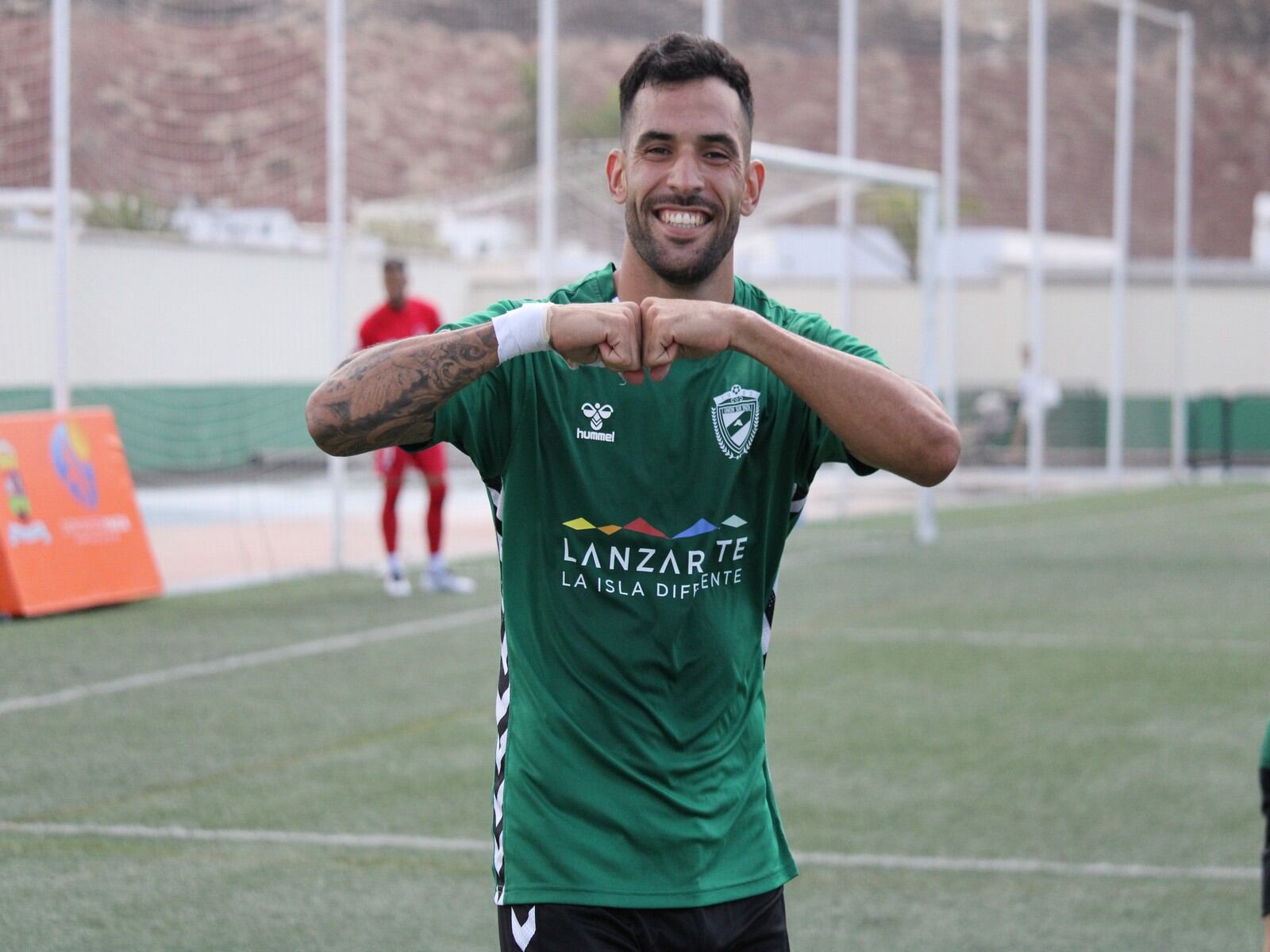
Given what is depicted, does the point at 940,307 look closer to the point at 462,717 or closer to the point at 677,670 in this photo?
the point at 462,717

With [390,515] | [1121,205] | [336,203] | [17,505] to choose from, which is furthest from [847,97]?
[17,505]

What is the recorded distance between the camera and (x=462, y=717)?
8.66 meters

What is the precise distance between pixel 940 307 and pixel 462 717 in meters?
24.1

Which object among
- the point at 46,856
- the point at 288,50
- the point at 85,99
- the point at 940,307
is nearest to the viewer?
the point at 46,856

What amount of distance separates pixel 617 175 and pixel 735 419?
49cm

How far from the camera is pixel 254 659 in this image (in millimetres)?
10203

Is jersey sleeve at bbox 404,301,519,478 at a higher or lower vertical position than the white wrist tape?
lower

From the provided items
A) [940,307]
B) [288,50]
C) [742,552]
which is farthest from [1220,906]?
[940,307]

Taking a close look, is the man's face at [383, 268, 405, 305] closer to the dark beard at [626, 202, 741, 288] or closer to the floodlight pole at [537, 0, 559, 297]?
the floodlight pole at [537, 0, 559, 297]

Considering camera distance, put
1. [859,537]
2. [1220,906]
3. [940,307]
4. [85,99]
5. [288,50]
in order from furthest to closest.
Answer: [940,307]
[859,537]
[288,50]
[85,99]
[1220,906]

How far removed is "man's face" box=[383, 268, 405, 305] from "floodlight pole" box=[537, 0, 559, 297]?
13.3ft

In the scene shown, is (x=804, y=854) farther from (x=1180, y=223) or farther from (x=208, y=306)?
(x=1180, y=223)


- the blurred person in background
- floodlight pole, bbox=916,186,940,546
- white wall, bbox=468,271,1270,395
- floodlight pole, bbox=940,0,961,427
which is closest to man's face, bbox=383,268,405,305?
floodlight pole, bbox=916,186,940,546

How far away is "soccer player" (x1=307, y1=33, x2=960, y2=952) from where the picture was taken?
2.90 meters
